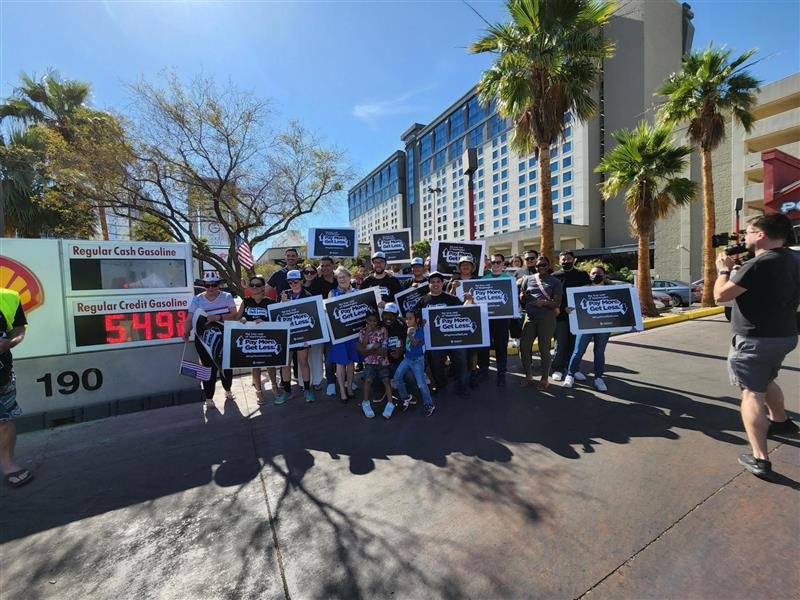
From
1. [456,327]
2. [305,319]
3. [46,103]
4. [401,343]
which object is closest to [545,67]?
[456,327]

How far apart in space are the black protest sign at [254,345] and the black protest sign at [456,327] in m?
2.03

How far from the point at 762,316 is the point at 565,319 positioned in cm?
301

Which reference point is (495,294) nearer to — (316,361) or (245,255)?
(316,361)

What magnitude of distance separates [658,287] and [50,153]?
27.0m

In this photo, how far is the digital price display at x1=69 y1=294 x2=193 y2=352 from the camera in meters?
5.15

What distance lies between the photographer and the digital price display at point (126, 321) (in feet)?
16.9

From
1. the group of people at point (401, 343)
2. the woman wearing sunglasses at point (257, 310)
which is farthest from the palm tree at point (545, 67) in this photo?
the woman wearing sunglasses at point (257, 310)

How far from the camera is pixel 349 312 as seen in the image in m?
5.42

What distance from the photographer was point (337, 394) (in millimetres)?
5637

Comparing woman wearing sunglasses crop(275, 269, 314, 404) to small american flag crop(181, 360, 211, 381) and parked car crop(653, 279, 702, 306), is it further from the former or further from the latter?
parked car crop(653, 279, 702, 306)

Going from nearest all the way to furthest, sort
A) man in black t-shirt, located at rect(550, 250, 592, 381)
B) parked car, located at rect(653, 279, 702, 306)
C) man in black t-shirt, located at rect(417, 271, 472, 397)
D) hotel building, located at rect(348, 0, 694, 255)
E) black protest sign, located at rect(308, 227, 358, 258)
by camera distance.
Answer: man in black t-shirt, located at rect(417, 271, 472, 397) < man in black t-shirt, located at rect(550, 250, 592, 381) < black protest sign, located at rect(308, 227, 358, 258) < parked car, located at rect(653, 279, 702, 306) < hotel building, located at rect(348, 0, 694, 255)

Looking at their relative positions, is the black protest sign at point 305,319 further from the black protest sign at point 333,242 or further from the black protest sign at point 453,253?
the black protest sign at point 333,242

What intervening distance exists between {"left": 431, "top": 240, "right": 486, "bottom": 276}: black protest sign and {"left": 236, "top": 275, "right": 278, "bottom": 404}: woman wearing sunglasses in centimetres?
318

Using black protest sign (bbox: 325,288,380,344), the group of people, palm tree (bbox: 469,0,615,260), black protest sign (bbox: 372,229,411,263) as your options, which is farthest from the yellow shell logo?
palm tree (bbox: 469,0,615,260)
